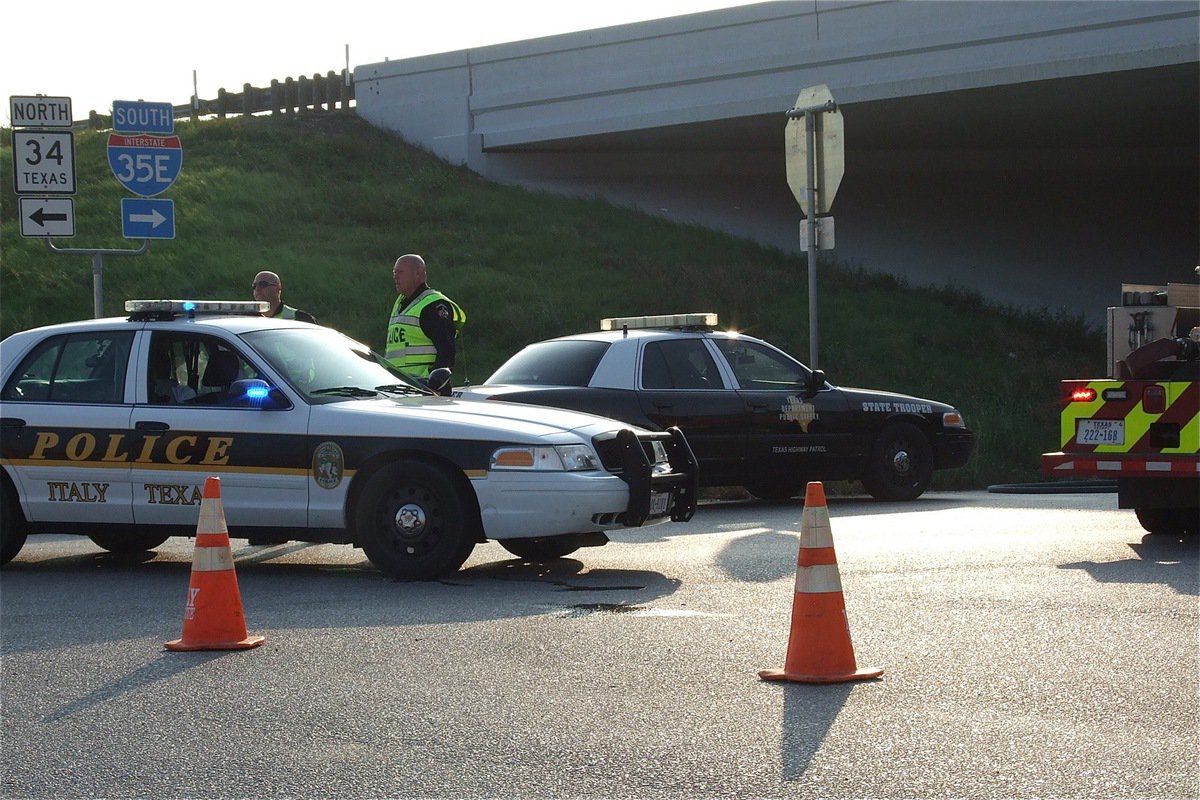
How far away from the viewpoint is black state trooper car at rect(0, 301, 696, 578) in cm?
845

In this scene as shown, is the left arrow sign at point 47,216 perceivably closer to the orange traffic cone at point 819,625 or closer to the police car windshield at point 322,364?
the police car windshield at point 322,364

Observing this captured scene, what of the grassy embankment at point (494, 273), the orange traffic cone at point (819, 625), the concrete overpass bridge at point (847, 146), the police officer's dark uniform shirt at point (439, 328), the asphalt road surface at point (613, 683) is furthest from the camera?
the concrete overpass bridge at point (847, 146)

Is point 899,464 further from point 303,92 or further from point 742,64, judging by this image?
point 303,92

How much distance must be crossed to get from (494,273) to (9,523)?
19709 mm

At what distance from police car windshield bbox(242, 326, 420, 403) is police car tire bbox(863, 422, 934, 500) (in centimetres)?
501

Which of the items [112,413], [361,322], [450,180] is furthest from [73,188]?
[450,180]

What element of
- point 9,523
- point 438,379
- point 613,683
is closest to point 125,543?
point 9,523

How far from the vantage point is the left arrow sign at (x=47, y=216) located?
14.5 meters

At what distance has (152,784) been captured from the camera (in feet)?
15.0

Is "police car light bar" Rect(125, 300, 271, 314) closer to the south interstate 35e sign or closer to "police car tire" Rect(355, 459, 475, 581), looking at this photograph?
"police car tire" Rect(355, 459, 475, 581)

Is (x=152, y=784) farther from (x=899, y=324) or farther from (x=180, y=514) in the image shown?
(x=899, y=324)

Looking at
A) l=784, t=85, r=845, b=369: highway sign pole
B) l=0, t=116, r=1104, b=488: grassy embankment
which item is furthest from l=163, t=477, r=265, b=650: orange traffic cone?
l=0, t=116, r=1104, b=488: grassy embankment

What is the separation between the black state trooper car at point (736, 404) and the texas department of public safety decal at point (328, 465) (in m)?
3.10

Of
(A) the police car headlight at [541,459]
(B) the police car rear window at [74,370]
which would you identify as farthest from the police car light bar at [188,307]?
(A) the police car headlight at [541,459]
